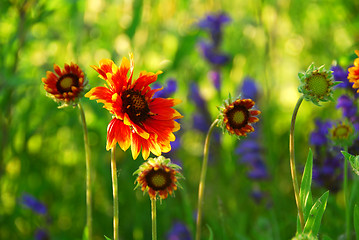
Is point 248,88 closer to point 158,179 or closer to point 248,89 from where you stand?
point 248,89

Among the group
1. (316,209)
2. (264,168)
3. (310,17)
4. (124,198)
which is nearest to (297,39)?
(310,17)

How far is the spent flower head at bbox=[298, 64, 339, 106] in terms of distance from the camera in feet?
2.64

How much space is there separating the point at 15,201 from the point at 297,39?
173 centimetres

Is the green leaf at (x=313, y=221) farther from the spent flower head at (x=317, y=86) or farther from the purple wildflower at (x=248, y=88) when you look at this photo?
the purple wildflower at (x=248, y=88)

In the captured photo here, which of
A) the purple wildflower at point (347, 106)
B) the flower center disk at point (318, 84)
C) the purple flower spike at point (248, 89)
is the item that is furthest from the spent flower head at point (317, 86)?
the purple flower spike at point (248, 89)

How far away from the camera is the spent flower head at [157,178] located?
84 cm

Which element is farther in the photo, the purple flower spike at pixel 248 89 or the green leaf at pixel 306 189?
the purple flower spike at pixel 248 89

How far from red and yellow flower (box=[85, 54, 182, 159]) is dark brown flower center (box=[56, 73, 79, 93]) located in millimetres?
46

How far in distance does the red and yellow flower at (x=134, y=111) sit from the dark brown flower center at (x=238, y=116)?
10 centimetres

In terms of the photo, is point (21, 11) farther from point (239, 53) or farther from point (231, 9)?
point (231, 9)

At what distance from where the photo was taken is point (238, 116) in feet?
2.67

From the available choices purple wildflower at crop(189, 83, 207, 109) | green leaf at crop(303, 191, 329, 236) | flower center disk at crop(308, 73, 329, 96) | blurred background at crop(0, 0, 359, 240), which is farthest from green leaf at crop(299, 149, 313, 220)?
purple wildflower at crop(189, 83, 207, 109)

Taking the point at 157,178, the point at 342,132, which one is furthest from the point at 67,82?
the point at 342,132

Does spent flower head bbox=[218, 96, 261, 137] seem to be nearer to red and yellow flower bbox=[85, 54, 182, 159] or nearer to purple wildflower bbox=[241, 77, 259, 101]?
red and yellow flower bbox=[85, 54, 182, 159]
